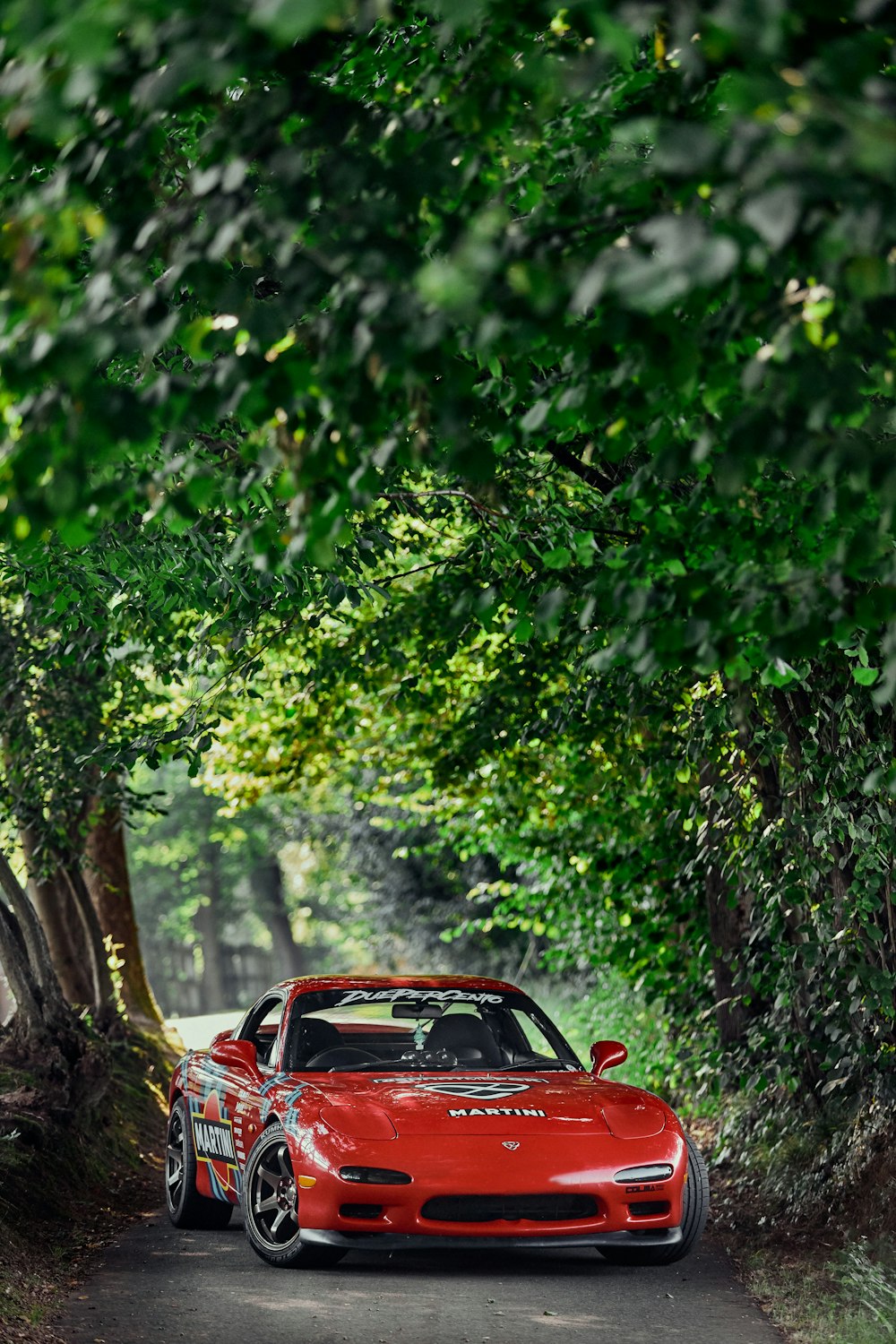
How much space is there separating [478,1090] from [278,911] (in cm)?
4785

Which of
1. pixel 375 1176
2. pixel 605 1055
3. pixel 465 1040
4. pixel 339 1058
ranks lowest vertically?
pixel 605 1055

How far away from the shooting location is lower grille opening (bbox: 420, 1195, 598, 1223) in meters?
7.73

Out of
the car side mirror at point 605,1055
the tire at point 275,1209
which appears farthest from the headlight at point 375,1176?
the car side mirror at point 605,1055

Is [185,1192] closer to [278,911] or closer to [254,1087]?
[254,1087]

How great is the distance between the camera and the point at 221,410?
3732mm

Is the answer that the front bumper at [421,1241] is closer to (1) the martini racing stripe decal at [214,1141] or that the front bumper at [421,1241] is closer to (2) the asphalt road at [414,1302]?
(2) the asphalt road at [414,1302]

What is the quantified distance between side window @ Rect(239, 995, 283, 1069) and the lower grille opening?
2072 millimetres

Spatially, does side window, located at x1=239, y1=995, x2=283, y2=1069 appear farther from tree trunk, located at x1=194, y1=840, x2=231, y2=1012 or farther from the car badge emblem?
tree trunk, located at x1=194, y1=840, x2=231, y2=1012

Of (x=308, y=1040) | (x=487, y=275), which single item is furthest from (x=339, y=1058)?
(x=487, y=275)

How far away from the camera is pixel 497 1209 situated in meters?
7.78

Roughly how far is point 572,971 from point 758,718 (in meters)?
16.0

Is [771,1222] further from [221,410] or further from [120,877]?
[120,877]

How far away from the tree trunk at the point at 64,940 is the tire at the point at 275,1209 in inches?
319

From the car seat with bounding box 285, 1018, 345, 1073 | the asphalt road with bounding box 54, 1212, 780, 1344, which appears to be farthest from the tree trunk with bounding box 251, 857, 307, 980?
the asphalt road with bounding box 54, 1212, 780, 1344
